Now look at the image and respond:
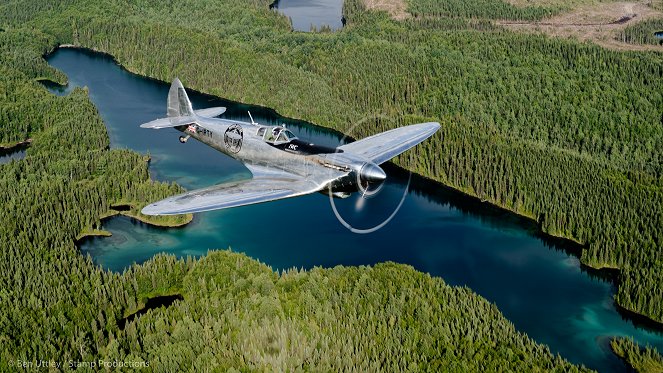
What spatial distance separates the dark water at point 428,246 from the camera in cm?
7644

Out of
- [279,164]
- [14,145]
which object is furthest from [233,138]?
[14,145]

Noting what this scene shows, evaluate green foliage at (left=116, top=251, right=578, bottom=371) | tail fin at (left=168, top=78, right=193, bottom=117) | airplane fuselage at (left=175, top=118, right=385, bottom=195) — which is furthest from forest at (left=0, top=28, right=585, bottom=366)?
tail fin at (left=168, top=78, right=193, bottom=117)

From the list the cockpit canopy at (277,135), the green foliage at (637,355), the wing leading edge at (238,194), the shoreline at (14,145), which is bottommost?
the green foliage at (637,355)

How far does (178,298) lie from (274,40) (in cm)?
11413

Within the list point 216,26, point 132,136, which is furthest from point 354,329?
A: point 216,26

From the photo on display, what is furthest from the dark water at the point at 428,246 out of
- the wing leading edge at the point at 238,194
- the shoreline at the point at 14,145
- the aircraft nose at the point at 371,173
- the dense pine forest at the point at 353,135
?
the shoreline at the point at 14,145

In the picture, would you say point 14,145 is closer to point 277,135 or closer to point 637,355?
point 277,135

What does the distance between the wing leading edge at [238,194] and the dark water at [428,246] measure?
1788 cm

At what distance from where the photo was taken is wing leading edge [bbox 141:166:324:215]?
61719 millimetres

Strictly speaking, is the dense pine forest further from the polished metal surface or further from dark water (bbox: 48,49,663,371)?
the polished metal surface

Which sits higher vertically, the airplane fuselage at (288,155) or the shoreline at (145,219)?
the airplane fuselage at (288,155)

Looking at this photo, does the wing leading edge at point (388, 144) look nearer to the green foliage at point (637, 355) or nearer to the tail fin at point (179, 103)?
the tail fin at point (179, 103)

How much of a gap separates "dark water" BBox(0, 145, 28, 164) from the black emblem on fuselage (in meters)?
53.8

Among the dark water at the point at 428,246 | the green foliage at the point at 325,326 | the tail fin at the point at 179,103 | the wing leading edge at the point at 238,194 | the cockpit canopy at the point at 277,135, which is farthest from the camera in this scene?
the tail fin at the point at 179,103
